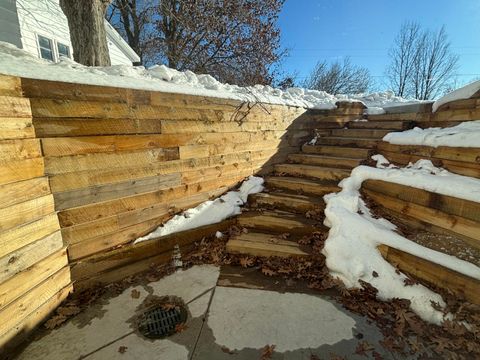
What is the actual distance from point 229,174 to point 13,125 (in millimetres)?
2750

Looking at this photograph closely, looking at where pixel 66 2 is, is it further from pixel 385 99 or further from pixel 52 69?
pixel 385 99

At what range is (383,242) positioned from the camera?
9.45 feet

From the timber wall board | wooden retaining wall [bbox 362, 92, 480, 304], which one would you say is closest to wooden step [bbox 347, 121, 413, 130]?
wooden retaining wall [bbox 362, 92, 480, 304]

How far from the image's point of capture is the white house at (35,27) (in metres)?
6.34

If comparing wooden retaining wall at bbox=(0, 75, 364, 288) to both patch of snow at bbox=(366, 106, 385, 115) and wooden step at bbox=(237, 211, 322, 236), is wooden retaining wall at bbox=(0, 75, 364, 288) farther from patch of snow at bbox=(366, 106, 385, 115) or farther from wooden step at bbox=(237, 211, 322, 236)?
patch of snow at bbox=(366, 106, 385, 115)

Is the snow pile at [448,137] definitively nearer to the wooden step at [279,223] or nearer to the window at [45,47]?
the wooden step at [279,223]

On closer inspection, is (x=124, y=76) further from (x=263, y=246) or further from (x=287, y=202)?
(x=287, y=202)

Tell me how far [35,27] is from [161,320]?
9002 millimetres

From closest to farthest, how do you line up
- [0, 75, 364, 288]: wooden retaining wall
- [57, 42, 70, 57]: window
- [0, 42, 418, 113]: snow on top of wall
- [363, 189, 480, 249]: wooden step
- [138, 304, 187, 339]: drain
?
[0, 42, 418, 113]: snow on top of wall, [138, 304, 187, 339]: drain, [0, 75, 364, 288]: wooden retaining wall, [363, 189, 480, 249]: wooden step, [57, 42, 70, 57]: window

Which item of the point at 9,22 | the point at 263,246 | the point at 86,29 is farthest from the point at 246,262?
the point at 9,22

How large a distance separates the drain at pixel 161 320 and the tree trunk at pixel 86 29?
4.03 meters

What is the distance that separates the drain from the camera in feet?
7.54

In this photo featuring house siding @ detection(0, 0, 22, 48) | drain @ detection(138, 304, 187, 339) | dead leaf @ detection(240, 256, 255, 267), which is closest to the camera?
drain @ detection(138, 304, 187, 339)

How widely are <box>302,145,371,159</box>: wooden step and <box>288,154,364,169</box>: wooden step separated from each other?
22 cm
